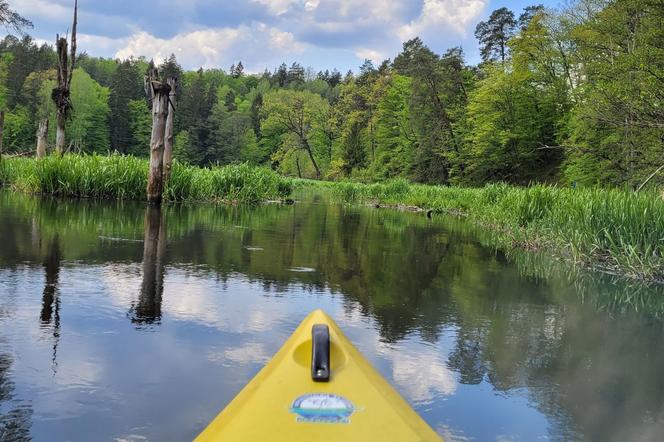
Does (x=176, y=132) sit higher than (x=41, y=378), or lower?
higher

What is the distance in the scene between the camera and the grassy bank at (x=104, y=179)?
14.6 metres

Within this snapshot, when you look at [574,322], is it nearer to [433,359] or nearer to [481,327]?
[481,327]

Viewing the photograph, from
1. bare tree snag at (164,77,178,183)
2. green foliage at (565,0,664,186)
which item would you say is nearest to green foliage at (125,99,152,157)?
green foliage at (565,0,664,186)

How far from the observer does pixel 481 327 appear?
479 centimetres


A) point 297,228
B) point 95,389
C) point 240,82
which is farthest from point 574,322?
point 240,82

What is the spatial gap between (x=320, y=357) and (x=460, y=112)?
133 ft

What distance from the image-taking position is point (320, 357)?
7.23 feet

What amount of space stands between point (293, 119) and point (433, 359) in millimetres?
52230

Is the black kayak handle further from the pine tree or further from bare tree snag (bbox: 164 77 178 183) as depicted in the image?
the pine tree

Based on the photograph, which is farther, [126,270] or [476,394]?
[126,270]

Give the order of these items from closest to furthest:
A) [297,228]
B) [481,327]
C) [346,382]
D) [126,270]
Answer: [346,382]
[481,327]
[126,270]
[297,228]

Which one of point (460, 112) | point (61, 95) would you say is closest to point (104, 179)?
point (61, 95)

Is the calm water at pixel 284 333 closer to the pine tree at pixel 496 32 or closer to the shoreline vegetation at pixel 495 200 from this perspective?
the shoreline vegetation at pixel 495 200

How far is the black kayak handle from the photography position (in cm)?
217
